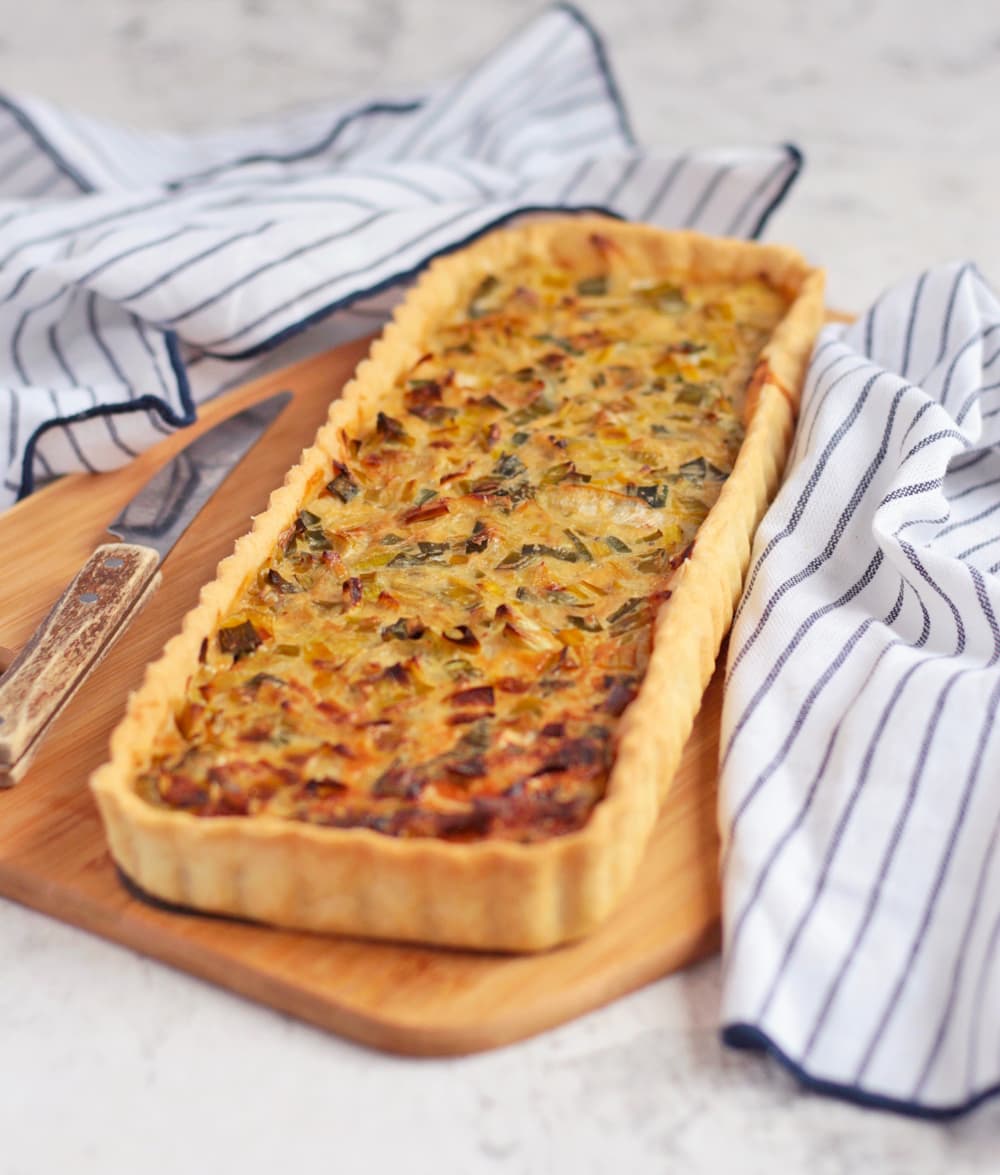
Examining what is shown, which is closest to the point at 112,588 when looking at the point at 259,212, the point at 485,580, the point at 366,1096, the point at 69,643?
the point at 69,643

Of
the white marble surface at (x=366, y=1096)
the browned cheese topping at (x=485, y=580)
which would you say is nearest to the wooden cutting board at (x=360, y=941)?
the white marble surface at (x=366, y=1096)

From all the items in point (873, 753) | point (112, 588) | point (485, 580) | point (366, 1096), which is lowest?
point (873, 753)

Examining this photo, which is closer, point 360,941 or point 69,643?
point 360,941

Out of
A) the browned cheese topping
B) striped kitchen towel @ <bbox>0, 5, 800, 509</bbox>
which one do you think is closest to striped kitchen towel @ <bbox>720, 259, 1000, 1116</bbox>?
the browned cheese topping

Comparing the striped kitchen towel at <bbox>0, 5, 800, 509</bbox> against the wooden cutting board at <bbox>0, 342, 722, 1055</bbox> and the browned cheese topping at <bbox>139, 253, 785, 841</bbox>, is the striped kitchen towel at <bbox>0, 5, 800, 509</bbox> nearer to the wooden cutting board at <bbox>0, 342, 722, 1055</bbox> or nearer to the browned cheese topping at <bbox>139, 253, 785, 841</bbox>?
the browned cheese topping at <bbox>139, 253, 785, 841</bbox>

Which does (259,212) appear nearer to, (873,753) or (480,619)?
(480,619)

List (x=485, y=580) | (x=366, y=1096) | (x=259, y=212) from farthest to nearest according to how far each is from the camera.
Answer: (x=259, y=212) → (x=485, y=580) → (x=366, y=1096)
